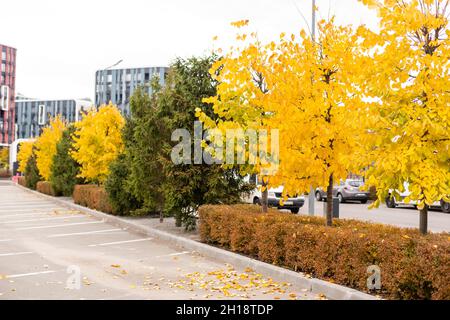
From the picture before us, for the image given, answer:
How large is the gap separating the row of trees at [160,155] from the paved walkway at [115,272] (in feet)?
5.43

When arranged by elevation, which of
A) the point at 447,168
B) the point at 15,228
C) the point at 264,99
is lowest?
the point at 15,228

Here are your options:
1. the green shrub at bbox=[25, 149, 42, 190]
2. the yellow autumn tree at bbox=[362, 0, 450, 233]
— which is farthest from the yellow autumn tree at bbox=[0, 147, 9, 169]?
the yellow autumn tree at bbox=[362, 0, 450, 233]

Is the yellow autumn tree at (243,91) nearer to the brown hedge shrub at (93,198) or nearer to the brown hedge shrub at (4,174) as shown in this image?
the brown hedge shrub at (93,198)

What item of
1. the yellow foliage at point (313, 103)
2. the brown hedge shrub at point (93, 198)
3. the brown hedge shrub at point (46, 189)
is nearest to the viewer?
the yellow foliage at point (313, 103)

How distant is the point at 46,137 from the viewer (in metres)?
35.3

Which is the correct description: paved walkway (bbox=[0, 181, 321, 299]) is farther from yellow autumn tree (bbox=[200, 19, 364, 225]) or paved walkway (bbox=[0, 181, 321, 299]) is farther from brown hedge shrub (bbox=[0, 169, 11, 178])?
brown hedge shrub (bbox=[0, 169, 11, 178])

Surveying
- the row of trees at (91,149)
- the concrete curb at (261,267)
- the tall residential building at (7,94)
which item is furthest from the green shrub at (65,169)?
the tall residential building at (7,94)

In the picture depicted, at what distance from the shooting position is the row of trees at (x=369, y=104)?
20.7 ft

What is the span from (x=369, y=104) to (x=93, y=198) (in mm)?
15977

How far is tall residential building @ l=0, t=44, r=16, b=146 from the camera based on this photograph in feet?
373

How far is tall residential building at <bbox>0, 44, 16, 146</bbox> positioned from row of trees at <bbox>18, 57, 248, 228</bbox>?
10212cm
